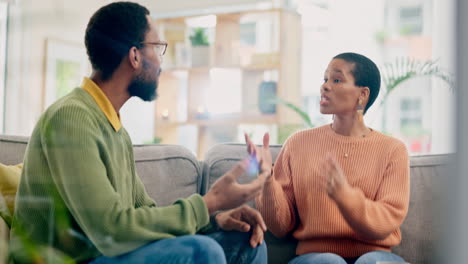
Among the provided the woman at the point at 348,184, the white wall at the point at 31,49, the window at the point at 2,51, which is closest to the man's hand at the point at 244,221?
the woman at the point at 348,184

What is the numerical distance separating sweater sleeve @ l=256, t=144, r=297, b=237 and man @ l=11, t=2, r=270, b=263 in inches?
12.8

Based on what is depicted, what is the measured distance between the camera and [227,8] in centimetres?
223

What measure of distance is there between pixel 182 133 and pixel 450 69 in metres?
1.72

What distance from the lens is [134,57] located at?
28.5 inches

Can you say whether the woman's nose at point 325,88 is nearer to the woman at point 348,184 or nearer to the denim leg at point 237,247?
the woman at point 348,184

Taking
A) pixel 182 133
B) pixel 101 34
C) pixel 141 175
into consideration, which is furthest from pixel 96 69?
pixel 182 133

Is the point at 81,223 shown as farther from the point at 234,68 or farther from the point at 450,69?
the point at 234,68

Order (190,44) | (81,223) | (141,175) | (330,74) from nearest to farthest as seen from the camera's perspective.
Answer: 1. (81,223)
2. (330,74)
3. (141,175)
4. (190,44)

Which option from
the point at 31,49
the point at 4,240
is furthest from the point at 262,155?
the point at 31,49

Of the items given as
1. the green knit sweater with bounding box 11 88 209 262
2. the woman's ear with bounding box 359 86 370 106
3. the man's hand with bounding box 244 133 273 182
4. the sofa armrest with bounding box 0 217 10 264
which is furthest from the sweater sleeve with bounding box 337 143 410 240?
the sofa armrest with bounding box 0 217 10 264

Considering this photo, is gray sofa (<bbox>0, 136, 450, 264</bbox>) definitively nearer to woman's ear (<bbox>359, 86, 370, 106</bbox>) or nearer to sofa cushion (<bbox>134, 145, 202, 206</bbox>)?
sofa cushion (<bbox>134, 145, 202, 206</bbox>)

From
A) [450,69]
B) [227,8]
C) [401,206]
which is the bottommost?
[401,206]

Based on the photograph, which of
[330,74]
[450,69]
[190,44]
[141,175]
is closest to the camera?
[450,69]

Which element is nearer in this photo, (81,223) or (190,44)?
(81,223)
